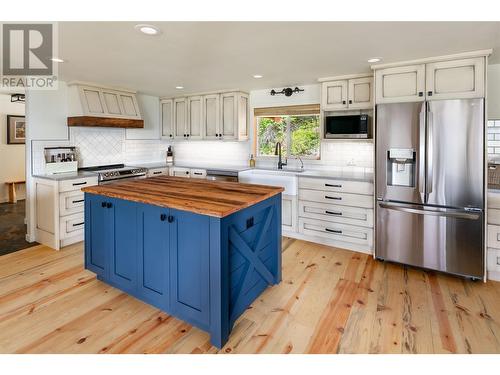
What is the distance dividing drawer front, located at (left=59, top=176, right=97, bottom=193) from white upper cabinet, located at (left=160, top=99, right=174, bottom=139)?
1937 millimetres

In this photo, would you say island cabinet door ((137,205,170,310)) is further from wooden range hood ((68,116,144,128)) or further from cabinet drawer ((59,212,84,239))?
wooden range hood ((68,116,144,128))

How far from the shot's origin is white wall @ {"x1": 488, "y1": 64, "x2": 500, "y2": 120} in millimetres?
3137

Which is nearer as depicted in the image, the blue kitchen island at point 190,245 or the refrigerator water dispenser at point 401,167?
the blue kitchen island at point 190,245

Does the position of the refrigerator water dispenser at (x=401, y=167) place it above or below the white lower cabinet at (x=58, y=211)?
above

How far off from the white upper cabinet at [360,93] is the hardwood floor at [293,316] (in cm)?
195

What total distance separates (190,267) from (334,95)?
2.93 meters

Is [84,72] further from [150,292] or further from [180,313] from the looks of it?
[180,313]

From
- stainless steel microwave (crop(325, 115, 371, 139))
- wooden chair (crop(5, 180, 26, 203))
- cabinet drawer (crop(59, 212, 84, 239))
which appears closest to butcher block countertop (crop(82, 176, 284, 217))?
cabinet drawer (crop(59, 212, 84, 239))

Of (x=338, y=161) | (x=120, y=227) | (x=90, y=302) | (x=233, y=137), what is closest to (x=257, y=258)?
(x=120, y=227)

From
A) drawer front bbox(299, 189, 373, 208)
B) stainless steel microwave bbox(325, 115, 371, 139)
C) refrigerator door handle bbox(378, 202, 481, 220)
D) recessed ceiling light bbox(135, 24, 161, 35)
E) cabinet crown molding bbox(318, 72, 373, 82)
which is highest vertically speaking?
cabinet crown molding bbox(318, 72, 373, 82)

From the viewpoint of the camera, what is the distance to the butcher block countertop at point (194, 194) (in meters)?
1.97

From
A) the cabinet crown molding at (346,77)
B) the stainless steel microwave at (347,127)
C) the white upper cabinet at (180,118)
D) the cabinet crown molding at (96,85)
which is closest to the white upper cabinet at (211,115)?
the white upper cabinet at (180,118)

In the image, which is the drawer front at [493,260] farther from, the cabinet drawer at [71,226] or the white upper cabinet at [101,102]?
the white upper cabinet at [101,102]
